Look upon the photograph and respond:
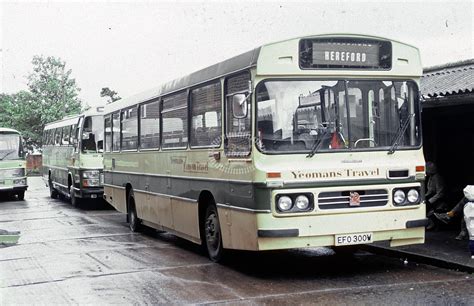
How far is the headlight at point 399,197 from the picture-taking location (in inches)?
355

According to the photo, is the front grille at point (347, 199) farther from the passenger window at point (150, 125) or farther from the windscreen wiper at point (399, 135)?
the passenger window at point (150, 125)

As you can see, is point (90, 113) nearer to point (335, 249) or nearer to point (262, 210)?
point (335, 249)

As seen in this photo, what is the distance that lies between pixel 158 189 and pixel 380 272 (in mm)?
5135

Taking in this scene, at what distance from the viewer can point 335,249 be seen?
11.0 metres

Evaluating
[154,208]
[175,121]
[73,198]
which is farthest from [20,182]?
[175,121]

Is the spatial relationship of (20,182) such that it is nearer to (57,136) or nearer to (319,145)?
(57,136)

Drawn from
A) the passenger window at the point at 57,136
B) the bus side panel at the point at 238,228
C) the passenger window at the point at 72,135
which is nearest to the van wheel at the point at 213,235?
the bus side panel at the point at 238,228

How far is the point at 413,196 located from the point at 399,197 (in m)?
0.24

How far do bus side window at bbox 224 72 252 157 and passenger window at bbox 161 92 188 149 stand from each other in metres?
1.87

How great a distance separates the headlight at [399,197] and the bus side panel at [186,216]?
338cm

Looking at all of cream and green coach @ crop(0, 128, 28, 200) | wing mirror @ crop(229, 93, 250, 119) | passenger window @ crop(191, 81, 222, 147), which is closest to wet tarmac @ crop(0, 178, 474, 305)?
passenger window @ crop(191, 81, 222, 147)

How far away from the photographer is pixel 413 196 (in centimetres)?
915

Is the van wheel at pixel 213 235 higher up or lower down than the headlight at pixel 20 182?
lower down

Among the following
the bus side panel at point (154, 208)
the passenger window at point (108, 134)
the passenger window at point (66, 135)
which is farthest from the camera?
the passenger window at point (66, 135)
